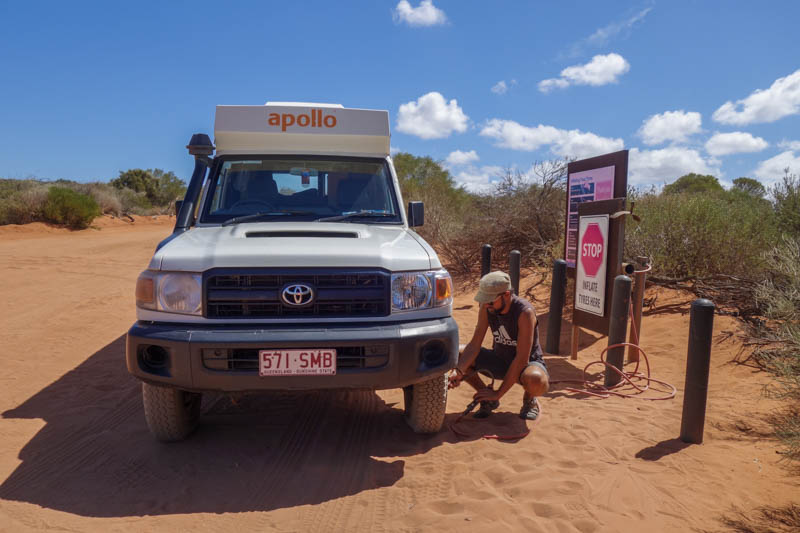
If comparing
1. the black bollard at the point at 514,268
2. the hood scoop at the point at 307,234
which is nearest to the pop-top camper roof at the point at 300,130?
the hood scoop at the point at 307,234

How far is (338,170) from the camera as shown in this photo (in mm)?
5012

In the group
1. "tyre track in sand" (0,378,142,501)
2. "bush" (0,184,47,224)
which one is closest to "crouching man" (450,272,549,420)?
"tyre track in sand" (0,378,142,501)

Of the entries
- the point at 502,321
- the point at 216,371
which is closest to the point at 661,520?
the point at 502,321

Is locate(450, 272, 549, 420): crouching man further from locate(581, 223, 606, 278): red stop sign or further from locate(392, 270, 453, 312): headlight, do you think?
locate(581, 223, 606, 278): red stop sign

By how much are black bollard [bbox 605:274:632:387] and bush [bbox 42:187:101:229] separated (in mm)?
21147

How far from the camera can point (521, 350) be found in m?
4.50

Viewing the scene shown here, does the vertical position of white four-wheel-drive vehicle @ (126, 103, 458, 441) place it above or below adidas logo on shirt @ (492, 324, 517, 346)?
above

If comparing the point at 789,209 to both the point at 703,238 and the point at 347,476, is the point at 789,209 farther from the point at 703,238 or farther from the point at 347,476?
the point at 347,476

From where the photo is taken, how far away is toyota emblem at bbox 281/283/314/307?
3.45m

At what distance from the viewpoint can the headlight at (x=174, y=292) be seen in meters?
3.42

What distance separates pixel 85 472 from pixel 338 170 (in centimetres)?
299

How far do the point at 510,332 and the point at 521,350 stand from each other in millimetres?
275

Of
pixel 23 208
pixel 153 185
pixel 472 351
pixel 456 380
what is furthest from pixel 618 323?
pixel 153 185

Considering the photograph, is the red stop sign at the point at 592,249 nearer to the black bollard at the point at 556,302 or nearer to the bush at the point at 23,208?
the black bollard at the point at 556,302
